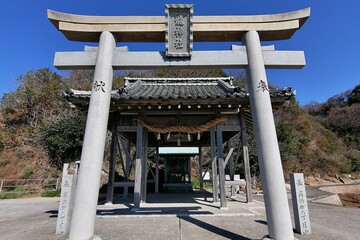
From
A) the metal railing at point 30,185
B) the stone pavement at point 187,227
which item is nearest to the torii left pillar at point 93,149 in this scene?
the stone pavement at point 187,227

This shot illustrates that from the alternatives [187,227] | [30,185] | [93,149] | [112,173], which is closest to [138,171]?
[112,173]

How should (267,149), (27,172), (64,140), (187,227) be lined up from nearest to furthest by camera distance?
1. (267,149)
2. (187,227)
3. (27,172)
4. (64,140)

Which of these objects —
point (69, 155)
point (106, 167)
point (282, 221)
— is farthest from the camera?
point (106, 167)

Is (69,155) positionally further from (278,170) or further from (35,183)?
(278,170)

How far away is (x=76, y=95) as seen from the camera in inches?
266

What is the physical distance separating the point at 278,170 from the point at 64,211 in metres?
4.09

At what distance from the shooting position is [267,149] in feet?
11.6

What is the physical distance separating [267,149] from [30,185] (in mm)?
16727

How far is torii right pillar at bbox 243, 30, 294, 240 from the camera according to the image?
3317 mm

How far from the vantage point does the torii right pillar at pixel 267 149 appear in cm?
332

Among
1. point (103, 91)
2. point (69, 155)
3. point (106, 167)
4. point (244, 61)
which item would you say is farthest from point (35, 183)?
point (244, 61)

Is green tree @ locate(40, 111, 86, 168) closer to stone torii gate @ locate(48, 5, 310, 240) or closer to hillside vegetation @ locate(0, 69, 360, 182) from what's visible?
hillside vegetation @ locate(0, 69, 360, 182)

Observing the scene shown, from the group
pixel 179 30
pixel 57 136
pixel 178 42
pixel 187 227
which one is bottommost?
pixel 187 227

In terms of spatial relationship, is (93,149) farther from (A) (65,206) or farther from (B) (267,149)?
(B) (267,149)
